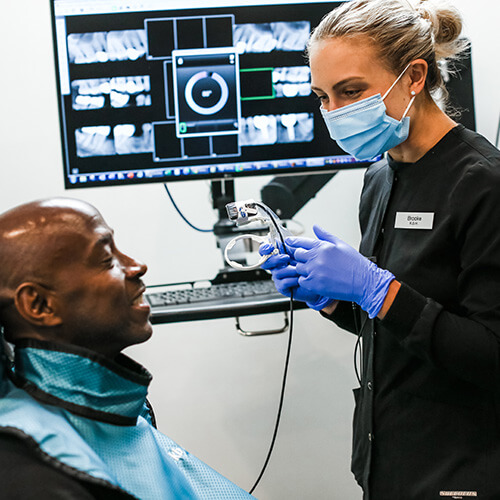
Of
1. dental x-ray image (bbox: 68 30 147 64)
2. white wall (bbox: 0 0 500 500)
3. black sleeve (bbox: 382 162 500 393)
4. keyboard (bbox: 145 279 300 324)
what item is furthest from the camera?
white wall (bbox: 0 0 500 500)

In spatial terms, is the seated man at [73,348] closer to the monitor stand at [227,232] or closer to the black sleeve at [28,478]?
the black sleeve at [28,478]

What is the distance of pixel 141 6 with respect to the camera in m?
2.05

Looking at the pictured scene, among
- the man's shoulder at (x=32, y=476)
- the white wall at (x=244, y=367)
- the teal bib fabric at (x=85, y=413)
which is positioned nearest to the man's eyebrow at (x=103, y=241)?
the teal bib fabric at (x=85, y=413)

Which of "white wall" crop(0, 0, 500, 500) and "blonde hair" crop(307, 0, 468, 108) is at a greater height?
"blonde hair" crop(307, 0, 468, 108)

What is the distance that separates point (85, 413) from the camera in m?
1.05

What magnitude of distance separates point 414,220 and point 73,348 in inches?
29.7

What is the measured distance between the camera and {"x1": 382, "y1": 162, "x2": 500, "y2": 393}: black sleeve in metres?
1.26

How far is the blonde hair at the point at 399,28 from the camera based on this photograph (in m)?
1.38

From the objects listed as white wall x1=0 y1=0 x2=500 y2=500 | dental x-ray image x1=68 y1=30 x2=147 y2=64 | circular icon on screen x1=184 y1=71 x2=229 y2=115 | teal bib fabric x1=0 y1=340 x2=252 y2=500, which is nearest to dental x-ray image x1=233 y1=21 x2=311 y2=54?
circular icon on screen x1=184 y1=71 x2=229 y2=115

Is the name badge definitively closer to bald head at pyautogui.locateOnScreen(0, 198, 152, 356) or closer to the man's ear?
bald head at pyautogui.locateOnScreen(0, 198, 152, 356)

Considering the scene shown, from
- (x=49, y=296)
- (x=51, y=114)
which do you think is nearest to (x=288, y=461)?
(x=51, y=114)

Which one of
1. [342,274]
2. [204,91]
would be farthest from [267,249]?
[204,91]

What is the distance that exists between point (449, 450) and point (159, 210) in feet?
5.29

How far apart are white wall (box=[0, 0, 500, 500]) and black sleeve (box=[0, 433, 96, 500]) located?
1735 millimetres
